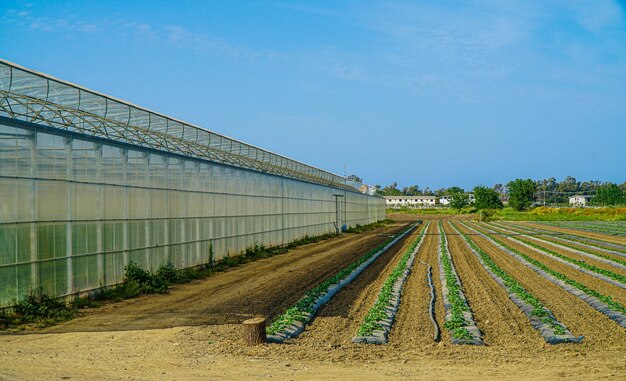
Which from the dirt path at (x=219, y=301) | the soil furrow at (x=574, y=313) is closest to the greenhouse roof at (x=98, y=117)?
the dirt path at (x=219, y=301)

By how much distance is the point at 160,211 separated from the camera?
64.8 feet

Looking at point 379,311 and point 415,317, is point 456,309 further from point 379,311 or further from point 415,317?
point 379,311

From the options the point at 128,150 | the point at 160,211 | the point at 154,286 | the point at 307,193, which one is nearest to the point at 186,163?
the point at 160,211

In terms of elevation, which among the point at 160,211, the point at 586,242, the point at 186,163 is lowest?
the point at 586,242

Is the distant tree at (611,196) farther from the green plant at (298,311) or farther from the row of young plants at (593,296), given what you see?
the green plant at (298,311)

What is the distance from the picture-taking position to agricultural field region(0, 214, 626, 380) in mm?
9031

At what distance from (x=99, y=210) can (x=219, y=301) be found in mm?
4005

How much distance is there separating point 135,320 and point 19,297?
247 centimetres

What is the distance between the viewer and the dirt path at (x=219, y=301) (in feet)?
42.8

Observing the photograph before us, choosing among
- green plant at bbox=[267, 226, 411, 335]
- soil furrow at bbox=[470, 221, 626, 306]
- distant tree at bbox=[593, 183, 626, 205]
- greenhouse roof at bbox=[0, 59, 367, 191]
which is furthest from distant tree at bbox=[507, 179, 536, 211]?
green plant at bbox=[267, 226, 411, 335]

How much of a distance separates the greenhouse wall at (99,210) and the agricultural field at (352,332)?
4.53ft

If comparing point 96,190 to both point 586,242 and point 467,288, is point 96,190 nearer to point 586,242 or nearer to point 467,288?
point 467,288

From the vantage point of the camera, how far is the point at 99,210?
16.1 m

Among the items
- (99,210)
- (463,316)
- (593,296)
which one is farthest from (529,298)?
(99,210)
